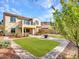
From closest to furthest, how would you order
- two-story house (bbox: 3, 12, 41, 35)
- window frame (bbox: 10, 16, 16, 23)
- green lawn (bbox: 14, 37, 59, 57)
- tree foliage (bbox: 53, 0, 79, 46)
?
tree foliage (bbox: 53, 0, 79, 46) → green lawn (bbox: 14, 37, 59, 57) → two-story house (bbox: 3, 12, 41, 35) → window frame (bbox: 10, 16, 16, 23)

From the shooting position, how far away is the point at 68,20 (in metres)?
13.8

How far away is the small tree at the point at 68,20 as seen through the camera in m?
13.3

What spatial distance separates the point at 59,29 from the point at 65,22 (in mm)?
990

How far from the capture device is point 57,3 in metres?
14.1

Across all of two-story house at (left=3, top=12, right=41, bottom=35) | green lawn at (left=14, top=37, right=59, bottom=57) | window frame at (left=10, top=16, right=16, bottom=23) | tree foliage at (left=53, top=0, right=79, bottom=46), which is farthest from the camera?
window frame at (left=10, top=16, right=16, bottom=23)

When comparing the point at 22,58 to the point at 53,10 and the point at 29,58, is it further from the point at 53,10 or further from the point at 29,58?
the point at 53,10

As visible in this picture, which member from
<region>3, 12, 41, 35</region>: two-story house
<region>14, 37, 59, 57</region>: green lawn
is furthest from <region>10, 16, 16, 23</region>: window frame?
<region>14, 37, 59, 57</region>: green lawn

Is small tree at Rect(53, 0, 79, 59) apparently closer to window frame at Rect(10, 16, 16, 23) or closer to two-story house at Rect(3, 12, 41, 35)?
two-story house at Rect(3, 12, 41, 35)

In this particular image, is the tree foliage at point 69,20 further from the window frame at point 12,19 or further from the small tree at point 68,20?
the window frame at point 12,19

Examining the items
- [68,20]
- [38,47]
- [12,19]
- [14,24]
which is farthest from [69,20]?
[12,19]

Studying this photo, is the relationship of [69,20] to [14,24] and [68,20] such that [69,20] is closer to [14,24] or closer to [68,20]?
[68,20]

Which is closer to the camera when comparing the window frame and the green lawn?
the green lawn

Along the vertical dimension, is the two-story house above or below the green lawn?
above

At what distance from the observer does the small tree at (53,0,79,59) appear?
13.3 metres
